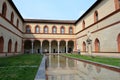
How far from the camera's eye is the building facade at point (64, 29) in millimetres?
19406

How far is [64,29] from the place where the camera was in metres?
41.0

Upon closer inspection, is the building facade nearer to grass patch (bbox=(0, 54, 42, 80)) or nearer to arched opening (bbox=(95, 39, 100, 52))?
arched opening (bbox=(95, 39, 100, 52))

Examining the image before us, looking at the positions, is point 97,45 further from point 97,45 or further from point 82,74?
point 82,74

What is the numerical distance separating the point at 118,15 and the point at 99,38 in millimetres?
6485

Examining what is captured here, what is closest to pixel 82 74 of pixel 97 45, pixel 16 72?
pixel 16 72

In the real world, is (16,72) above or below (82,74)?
above

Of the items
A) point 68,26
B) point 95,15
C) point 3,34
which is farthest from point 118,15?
point 68,26

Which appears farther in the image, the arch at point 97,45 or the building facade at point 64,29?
the arch at point 97,45

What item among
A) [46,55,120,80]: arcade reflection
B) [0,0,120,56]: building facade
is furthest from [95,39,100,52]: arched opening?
[46,55,120,80]: arcade reflection

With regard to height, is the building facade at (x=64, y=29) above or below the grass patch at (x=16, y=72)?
above

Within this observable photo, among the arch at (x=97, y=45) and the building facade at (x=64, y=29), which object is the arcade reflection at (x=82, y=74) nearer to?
the building facade at (x=64, y=29)

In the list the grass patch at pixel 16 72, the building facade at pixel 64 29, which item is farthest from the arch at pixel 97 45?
the grass patch at pixel 16 72

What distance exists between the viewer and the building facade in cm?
1941

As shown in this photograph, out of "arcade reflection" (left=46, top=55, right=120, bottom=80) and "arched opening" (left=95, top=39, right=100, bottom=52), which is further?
"arched opening" (left=95, top=39, right=100, bottom=52)
